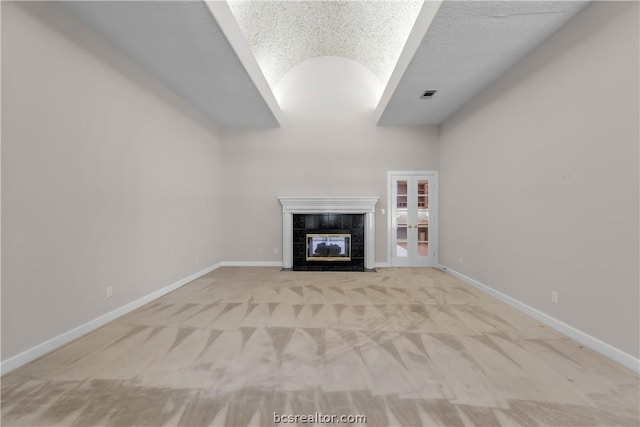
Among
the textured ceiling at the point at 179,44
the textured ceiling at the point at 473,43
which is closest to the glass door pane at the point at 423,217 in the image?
the textured ceiling at the point at 473,43

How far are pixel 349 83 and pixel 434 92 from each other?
224cm

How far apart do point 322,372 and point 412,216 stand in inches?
178

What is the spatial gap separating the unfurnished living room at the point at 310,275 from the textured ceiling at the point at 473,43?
0.03 m

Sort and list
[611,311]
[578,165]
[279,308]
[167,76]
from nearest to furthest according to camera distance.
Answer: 1. [611,311]
2. [578,165]
3. [279,308]
4. [167,76]

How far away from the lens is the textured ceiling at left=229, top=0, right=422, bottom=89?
13.9 feet

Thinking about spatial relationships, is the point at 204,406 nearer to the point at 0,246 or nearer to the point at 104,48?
the point at 0,246

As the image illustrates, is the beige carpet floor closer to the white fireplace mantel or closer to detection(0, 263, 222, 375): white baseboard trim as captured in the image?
detection(0, 263, 222, 375): white baseboard trim

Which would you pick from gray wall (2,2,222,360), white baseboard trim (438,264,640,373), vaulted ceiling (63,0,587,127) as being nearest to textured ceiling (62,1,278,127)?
vaulted ceiling (63,0,587,127)

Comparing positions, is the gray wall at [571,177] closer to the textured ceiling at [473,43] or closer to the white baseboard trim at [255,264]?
the textured ceiling at [473,43]

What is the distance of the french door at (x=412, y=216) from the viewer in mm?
5859

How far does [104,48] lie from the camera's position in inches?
114

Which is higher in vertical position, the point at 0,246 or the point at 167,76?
the point at 167,76

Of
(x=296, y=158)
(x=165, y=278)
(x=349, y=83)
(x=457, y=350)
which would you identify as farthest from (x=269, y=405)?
(x=349, y=83)

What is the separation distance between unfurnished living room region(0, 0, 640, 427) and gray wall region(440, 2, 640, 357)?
18mm
